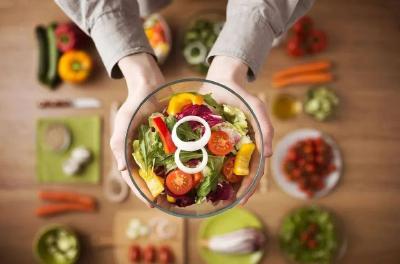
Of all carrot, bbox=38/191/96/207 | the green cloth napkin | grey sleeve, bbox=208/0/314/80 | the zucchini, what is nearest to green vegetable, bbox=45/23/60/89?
the zucchini

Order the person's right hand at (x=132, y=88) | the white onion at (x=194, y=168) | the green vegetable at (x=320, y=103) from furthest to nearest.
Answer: the green vegetable at (x=320, y=103) → the person's right hand at (x=132, y=88) → the white onion at (x=194, y=168)

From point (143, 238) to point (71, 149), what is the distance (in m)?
0.41

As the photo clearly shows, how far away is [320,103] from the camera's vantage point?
1531 mm

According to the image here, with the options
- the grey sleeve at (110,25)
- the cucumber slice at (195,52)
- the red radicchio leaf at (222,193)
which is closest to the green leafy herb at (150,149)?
the red radicchio leaf at (222,193)

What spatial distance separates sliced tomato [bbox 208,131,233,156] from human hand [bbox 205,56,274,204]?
8 cm

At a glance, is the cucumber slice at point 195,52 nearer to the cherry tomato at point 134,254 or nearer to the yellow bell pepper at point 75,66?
the yellow bell pepper at point 75,66

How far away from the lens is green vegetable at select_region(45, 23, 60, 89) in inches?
63.4

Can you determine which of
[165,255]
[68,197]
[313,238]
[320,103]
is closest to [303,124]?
[320,103]

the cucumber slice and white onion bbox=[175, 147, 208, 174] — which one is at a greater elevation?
white onion bbox=[175, 147, 208, 174]

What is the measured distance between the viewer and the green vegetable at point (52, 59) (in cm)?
161

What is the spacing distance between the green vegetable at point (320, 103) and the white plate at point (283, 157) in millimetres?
67

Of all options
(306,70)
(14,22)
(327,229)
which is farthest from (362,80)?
(14,22)

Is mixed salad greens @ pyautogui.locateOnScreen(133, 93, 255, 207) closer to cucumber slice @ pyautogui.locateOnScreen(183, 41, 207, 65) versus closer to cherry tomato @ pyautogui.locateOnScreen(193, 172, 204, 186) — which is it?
cherry tomato @ pyautogui.locateOnScreen(193, 172, 204, 186)

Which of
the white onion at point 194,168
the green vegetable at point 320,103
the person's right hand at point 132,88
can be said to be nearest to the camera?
the white onion at point 194,168
